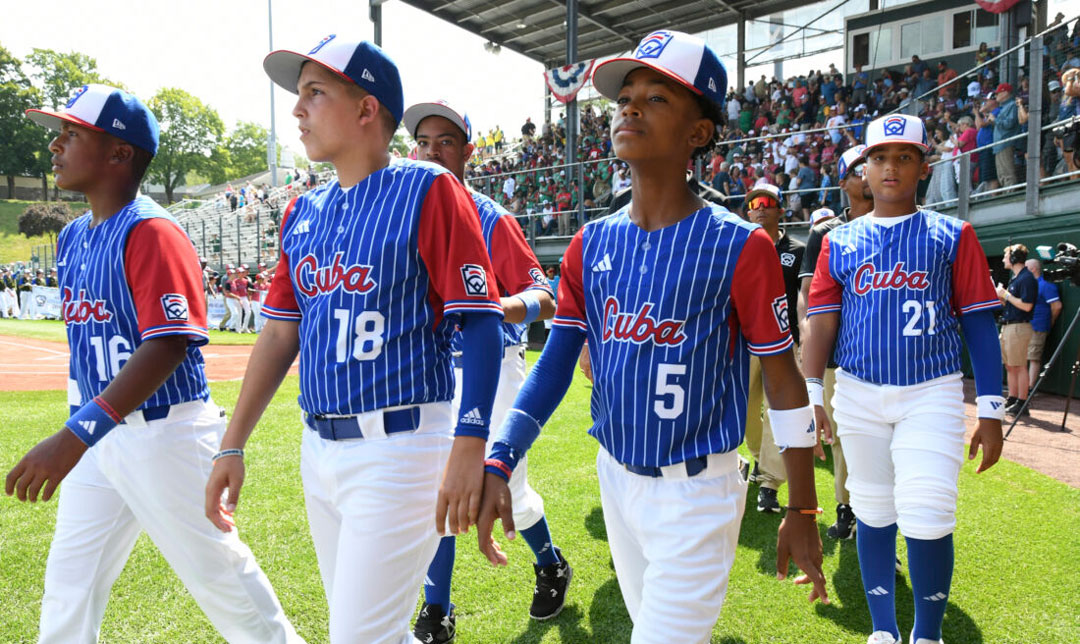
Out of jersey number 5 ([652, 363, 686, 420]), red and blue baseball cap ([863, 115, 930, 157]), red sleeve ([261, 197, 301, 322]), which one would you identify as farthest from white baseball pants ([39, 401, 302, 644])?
red and blue baseball cap ([863, 115, 930, 157])

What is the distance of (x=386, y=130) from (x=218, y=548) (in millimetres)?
1588

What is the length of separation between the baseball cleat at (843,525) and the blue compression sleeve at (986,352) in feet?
6.12

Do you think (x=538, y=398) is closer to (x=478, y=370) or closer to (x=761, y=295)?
(x=478, y=370)

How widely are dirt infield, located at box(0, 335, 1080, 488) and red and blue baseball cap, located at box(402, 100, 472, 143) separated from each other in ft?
19.6

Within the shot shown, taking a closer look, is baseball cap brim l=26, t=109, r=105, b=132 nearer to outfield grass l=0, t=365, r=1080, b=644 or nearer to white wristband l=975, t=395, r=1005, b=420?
outfield grass l=0, t=365, r=1080, b=644

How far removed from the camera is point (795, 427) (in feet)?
6.43

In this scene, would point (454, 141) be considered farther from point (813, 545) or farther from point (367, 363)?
point (813, 545)

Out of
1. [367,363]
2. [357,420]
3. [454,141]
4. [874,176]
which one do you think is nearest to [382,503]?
[357,420]

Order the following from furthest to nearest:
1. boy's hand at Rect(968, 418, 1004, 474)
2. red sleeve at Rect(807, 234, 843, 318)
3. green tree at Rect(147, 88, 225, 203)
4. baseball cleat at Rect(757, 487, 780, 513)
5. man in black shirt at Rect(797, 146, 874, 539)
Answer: green tree at Rect(147, 88, 225, 203) < baseball cleat at Rect(757, 487, 780, 513) < man in black shirt at Rect(797, 146, 874, 539) < red sleeve at Rect(807, 234, 843, 318) < boy's hand at Rect(968, 418, 1004, 474)

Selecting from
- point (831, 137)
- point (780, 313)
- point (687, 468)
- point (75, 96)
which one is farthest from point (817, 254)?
point (831, 137)

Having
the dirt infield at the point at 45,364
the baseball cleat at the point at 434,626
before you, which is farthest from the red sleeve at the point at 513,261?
the dirt infield at the point at 45,364

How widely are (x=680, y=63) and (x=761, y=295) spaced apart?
67cm

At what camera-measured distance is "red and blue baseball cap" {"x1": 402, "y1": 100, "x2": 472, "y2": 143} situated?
365cm

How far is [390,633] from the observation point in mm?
1948
